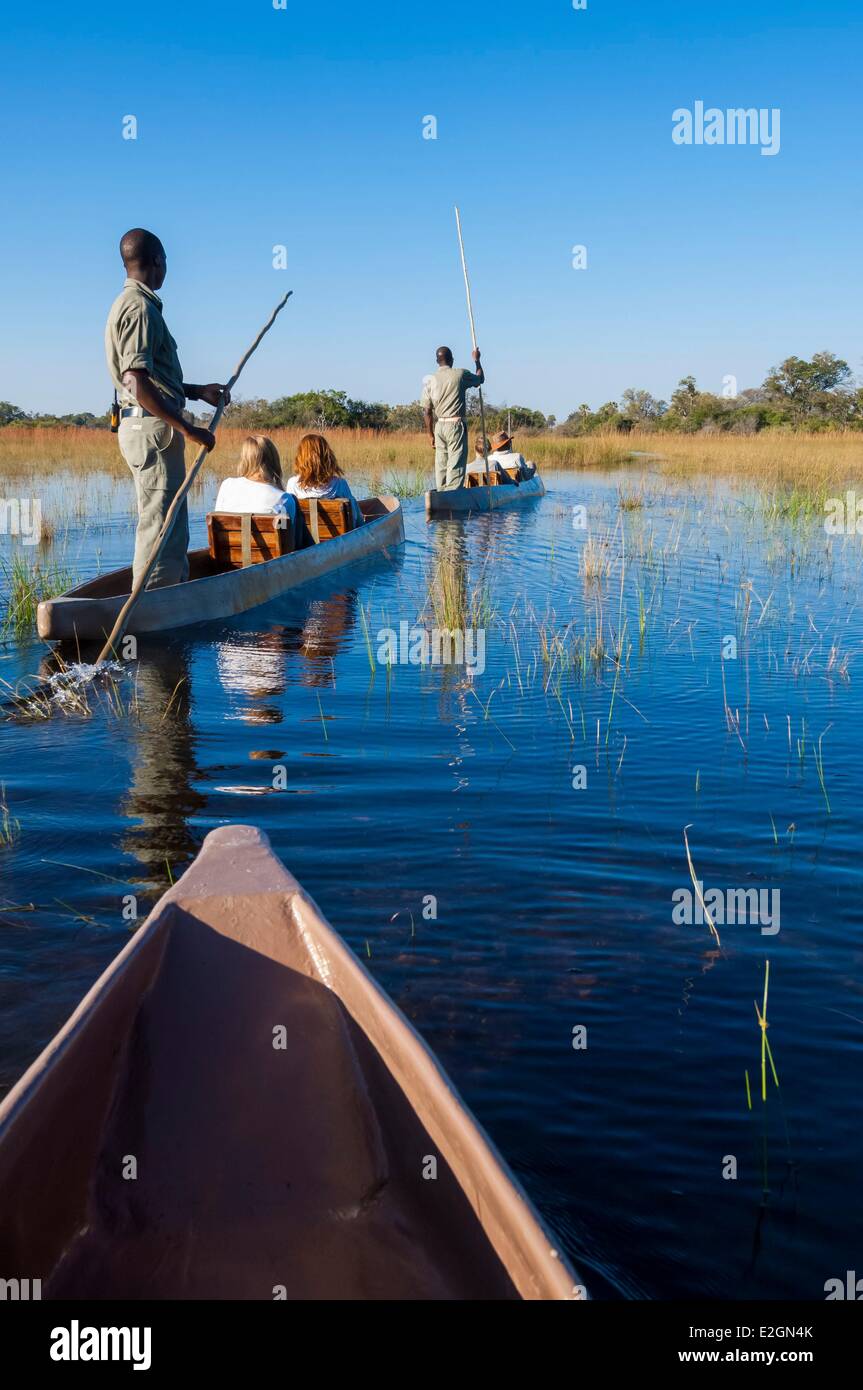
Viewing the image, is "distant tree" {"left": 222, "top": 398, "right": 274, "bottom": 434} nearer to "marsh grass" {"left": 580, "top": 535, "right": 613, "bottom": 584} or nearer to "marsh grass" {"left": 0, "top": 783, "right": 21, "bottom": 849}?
"marsh grass" {"left": 580, "top": 535, "right": 613, "bottom": 584}

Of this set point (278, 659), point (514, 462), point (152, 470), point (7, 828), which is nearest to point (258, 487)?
point (152, 470)

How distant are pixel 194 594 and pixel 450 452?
1018 centimetres

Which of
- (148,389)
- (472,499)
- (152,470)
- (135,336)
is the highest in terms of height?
(135,336)

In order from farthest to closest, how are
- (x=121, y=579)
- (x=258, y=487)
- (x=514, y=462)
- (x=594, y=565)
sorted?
(x=514, y=462)
(x=594, y=565)
(x=258, y=487)
(x=121, y=579)

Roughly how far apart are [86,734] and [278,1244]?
434cm

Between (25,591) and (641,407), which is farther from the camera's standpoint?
(641,407)

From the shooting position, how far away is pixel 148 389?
7223 millimetres

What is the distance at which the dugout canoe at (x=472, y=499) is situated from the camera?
1628cm

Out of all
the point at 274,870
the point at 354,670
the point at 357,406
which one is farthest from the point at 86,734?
the point at 357,406

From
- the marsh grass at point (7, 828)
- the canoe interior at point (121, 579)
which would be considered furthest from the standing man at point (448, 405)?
the marsh grass at point (7, 828)

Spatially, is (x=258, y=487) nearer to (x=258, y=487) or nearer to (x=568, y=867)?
(x=258, y=487)

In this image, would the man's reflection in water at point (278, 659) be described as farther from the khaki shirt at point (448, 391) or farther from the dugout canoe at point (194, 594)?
the khaki shirt at point (448, 391)

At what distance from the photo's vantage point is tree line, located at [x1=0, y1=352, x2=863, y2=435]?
42125mm

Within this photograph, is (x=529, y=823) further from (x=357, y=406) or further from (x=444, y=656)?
(x=357, y=406)
